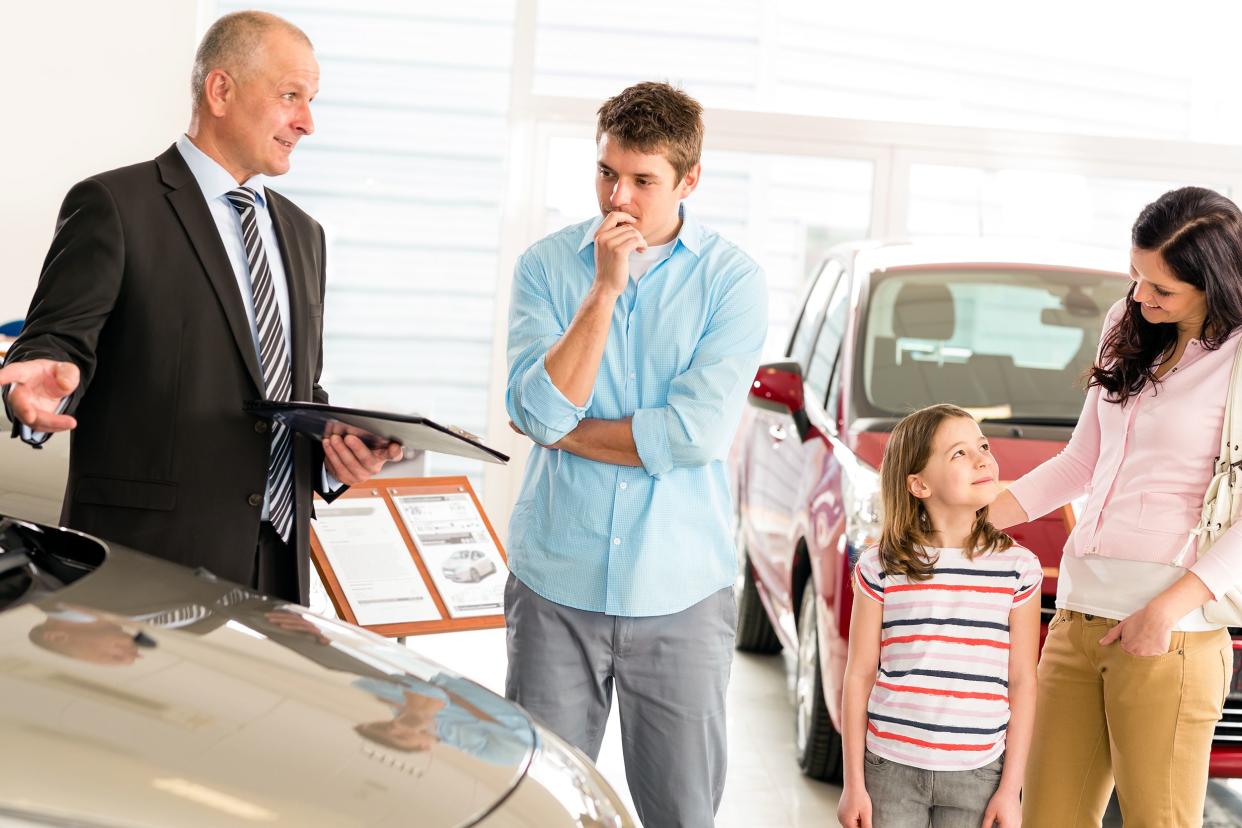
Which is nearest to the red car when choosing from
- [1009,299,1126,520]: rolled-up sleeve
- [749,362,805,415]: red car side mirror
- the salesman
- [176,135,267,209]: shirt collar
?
[749,362,805,415]: red car side mirror

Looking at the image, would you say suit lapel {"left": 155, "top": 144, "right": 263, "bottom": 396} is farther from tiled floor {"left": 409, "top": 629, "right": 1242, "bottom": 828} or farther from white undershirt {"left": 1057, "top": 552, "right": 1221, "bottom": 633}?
tiled floor {"left": 409, "top": 629, "right": 1242, "bottom": 828}

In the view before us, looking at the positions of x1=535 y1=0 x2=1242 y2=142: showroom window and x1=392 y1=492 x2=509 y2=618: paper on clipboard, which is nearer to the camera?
x1=392 y1=492 x2=509 y2=618: paper on clipboard

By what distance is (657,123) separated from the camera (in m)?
2.23

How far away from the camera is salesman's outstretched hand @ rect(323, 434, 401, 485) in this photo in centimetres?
228

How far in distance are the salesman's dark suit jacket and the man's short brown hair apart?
2.33 ft

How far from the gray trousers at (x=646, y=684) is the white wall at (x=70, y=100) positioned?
5.24 meters

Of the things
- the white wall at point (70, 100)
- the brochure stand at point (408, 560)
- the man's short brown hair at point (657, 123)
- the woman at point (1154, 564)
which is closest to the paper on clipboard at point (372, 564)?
the brochure stand at point (408, 560)

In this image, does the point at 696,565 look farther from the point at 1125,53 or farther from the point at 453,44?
the point at 1125,53

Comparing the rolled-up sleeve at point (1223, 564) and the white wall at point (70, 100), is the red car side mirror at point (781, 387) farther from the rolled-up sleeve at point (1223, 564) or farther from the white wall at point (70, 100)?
the white wall at point (70, 100)

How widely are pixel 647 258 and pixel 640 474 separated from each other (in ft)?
1.31

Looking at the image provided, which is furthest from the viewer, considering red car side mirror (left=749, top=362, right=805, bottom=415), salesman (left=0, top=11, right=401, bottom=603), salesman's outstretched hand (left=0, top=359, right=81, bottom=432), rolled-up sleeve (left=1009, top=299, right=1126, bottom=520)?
red car side mirror (left=749, top=362, right=805, bottom=415)

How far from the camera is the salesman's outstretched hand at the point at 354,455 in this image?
2283 millimetres

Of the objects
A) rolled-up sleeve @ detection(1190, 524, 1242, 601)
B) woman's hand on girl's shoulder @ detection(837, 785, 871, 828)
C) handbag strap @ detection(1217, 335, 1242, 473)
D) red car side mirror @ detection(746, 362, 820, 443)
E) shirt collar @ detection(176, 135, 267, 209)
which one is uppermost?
shirt collar @ detection(176, 135, 267, 209)

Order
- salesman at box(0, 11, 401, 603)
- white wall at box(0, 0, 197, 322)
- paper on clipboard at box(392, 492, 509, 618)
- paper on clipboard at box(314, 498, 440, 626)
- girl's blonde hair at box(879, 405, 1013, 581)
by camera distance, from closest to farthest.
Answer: salesman at box(0, 11, 401, 603) < girl's blonde hair at box(879, 405, 1013, 581) < paper on clipboard at box(314, 498, 440, 626) < paper on clipboard at box(392, 492, 509, 618) < white wall at box(0, 0, 197, 322)
